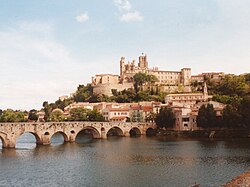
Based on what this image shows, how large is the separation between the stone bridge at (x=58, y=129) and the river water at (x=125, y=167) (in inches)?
262

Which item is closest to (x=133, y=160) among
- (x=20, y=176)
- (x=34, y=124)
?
(x=20, y=176)

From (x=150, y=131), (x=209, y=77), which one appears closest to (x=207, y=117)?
(x=150, y=131)

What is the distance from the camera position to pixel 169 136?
81.0 metres

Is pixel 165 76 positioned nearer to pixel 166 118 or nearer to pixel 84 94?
pixel 84 94

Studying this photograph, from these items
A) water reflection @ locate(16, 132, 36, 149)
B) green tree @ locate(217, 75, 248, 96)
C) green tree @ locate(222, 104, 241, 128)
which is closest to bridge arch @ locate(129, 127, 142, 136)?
green tree @ locate(222, 104, 241, 128)

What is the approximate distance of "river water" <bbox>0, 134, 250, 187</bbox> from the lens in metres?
31.5

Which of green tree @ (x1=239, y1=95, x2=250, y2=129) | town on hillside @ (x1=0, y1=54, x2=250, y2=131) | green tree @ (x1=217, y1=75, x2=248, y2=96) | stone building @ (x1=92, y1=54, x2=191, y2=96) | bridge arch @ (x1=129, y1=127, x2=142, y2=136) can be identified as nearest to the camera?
green tree @ (x1=239, y1=95, x2=250, y2=129)

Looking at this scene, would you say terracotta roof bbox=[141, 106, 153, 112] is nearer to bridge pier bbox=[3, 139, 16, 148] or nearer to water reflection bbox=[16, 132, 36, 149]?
water reflection bbox=[16, 132, 36, 149]

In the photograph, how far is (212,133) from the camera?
73.9 meters

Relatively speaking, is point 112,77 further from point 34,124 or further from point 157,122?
point 34,124

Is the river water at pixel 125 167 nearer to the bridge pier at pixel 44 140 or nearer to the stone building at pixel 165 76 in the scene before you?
the bridge pier at pixel 44 140

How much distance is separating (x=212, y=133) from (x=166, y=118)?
47.7 feet

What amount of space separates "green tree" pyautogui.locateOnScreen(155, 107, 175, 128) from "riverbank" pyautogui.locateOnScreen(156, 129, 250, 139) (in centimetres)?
225

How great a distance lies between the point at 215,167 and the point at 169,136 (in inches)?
1746
